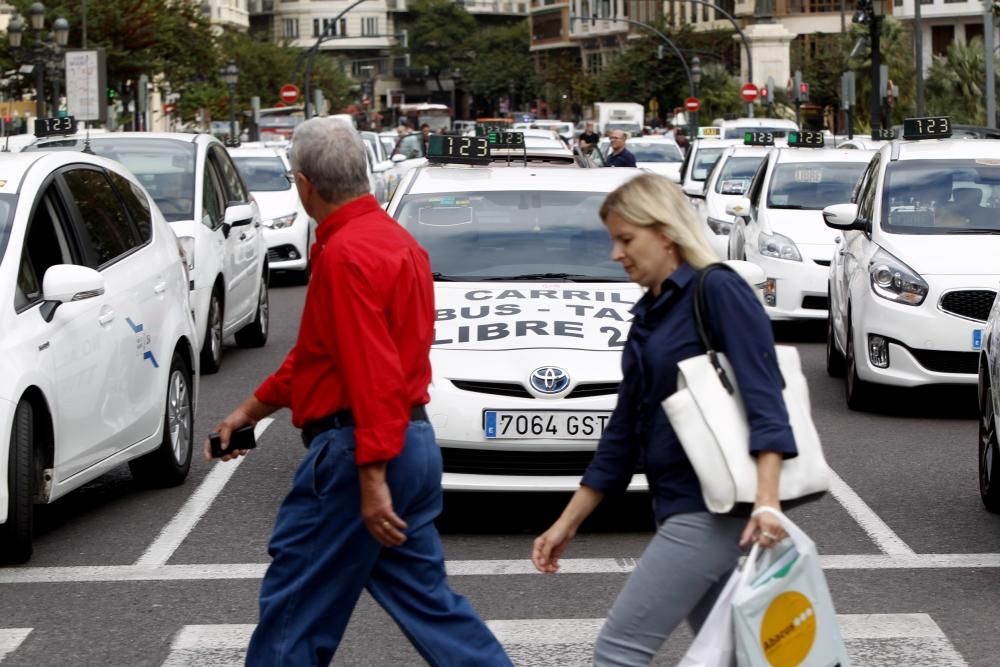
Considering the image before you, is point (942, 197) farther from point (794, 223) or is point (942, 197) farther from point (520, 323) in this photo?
point (520, 323)

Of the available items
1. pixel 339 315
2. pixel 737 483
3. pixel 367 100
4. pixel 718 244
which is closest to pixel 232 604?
pixel 339 315

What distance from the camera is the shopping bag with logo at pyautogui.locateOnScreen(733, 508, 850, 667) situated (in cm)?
402

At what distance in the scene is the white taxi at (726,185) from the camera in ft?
66.0

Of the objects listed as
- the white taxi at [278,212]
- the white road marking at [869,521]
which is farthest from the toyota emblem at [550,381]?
the white taxi at [278,212]

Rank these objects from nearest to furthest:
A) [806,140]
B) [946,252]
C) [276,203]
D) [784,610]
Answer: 1. [784,610]
2. [946,252]
3. [806,140]
4. [276,203]

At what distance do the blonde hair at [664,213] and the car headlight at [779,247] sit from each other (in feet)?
36.3

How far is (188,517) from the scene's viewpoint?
8516 millimetres

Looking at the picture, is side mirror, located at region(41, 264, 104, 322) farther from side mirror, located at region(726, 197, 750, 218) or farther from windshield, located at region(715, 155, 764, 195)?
windshield, located at region(715, 155, 764, 195)

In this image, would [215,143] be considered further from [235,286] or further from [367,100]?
[367,100]

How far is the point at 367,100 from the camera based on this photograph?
13538 cm

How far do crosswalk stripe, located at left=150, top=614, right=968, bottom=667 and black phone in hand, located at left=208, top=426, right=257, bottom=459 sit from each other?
3.21ft

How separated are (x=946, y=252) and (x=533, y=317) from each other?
4.07m

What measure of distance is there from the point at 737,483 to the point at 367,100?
435 feet

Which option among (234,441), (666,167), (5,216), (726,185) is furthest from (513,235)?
(666,167)
